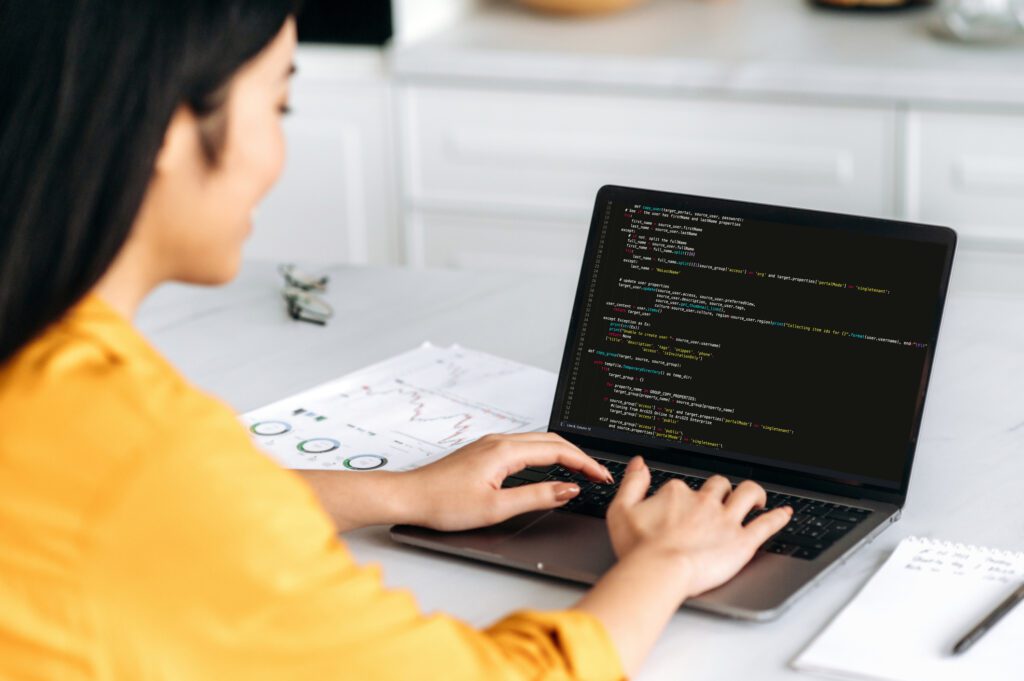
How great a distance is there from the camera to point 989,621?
3.26 ft

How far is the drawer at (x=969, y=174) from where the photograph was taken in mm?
2498

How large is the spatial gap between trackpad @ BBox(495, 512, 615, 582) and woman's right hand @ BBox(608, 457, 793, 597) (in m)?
0.03

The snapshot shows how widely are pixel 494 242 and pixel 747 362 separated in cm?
160

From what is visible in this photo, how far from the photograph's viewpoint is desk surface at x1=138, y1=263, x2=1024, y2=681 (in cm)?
103

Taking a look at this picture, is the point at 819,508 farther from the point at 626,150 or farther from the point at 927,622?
the point at 626,150

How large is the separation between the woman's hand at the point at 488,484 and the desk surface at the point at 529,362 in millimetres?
38

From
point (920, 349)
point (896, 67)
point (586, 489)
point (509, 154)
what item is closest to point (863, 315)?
point (920, 349)

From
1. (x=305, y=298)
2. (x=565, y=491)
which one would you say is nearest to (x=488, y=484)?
(x=565, y=491)

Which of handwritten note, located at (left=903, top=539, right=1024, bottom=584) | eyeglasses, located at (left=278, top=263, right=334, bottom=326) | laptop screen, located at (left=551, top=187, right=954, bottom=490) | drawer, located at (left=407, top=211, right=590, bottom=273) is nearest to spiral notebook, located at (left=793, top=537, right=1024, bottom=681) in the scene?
handwritten note, located at (left=903, top=539, right=1024, bottom=584)

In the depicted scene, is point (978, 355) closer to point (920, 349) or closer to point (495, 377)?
point (920, 349)

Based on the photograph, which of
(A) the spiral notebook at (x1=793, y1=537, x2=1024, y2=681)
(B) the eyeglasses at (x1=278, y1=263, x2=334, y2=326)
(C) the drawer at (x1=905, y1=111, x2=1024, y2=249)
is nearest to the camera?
(A) the spiral notebook at (x1=793, y1=537, x2=1024, y2=681)

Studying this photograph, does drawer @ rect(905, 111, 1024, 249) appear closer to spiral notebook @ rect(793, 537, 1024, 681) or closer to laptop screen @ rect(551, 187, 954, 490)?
laptop screen @ rect(551, 187, 954, 490)

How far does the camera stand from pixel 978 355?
1548 millimetres

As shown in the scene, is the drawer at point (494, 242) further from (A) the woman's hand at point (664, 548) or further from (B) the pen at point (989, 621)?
(B) the pen at point (989, 621)
